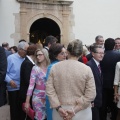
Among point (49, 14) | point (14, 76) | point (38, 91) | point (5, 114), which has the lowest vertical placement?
point (5, 114)

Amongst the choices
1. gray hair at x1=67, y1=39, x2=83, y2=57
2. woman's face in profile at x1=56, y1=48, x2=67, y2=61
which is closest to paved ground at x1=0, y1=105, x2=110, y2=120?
woman's face in profile at x1=56, y1=48, x2=67, y2=61

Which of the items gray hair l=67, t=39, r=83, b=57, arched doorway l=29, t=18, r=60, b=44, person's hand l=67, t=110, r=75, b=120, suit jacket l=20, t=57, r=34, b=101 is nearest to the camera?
person's hand l=67, t=110, r=75, b=120

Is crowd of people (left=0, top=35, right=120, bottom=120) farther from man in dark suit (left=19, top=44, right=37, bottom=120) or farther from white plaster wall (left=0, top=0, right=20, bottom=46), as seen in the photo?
white plaster wall (left=0, top=0, right=20, bottom=46)

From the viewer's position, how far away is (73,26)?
13039 millimetres

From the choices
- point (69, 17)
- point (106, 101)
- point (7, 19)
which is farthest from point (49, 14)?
point (106, 101)

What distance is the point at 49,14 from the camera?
13.0m

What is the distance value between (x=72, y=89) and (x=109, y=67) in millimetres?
2052

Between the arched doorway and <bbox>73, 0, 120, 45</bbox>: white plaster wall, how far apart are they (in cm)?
124

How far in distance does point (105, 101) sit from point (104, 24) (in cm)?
815

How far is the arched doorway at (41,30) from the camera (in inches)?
554

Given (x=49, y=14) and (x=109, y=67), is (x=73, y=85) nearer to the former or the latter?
(x=109, y=67)

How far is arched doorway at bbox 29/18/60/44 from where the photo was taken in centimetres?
1407

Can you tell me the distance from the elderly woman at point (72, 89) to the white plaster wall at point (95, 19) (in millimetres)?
9650

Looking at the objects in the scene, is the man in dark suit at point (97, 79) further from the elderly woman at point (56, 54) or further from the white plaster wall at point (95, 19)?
the white plaster wall at point (95, 19)
